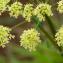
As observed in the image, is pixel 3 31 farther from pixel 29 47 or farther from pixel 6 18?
pixel 6 18

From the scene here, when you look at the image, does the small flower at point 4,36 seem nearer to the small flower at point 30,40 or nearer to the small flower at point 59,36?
the small flower at point 30,40

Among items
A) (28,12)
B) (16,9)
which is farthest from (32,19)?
(16,9)

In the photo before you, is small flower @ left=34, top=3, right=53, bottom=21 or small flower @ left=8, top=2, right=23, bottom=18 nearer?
small flower @ left=34, top=3, right=53, bottom=21

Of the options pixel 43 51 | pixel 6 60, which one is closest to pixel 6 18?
pixel 6 60

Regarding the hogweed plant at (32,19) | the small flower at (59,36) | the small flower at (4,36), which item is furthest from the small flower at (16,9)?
the small flower at (59,36)

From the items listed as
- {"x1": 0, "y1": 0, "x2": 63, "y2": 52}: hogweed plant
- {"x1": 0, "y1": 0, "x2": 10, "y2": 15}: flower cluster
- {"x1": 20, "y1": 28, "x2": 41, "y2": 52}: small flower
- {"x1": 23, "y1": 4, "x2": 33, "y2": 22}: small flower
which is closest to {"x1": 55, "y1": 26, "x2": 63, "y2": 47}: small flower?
{"x1": 0, "y1": 0, "x2": 63, "y2": 52}: hogweed plant

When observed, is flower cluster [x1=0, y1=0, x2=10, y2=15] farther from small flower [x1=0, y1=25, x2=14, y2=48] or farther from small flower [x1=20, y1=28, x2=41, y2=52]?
small flower [x1=20, y1=28, x2=41, y2=52]
